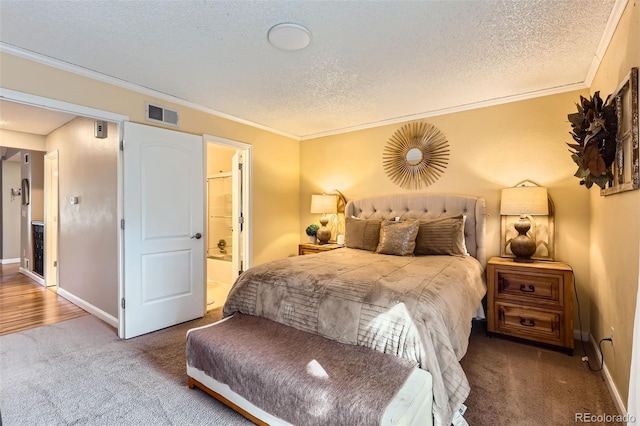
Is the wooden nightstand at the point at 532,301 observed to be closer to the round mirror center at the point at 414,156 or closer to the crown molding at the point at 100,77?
the round mirror center at the point at 414,156

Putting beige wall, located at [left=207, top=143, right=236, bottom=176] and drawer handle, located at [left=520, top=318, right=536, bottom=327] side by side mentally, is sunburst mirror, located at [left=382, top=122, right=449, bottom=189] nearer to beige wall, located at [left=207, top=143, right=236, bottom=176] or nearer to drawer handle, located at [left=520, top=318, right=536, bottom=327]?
drawer handle, located at [left=520, top=318, right=536, bottom=327]

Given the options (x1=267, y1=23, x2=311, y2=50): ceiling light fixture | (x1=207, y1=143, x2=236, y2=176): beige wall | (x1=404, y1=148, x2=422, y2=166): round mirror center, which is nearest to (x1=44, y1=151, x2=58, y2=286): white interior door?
(x1=207, y1=143, x2=236, y2=176): beige wall

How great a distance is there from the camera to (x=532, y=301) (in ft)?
8.71

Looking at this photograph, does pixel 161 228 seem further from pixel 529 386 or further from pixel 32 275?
pixel 32 275

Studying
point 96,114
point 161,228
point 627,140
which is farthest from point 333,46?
point 161,228

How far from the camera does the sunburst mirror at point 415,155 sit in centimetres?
361

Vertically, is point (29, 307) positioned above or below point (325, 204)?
below

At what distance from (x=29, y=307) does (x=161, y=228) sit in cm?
232

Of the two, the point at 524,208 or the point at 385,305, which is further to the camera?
the point at 524,208

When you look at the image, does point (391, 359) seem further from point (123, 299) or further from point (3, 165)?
point (3, 165)

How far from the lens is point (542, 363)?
7.73ft

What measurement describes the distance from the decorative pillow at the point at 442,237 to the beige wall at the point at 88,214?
3173 millimetres

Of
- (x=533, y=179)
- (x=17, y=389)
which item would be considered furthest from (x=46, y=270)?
(x=533, y=179)

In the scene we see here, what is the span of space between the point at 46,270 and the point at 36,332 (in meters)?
2.27
